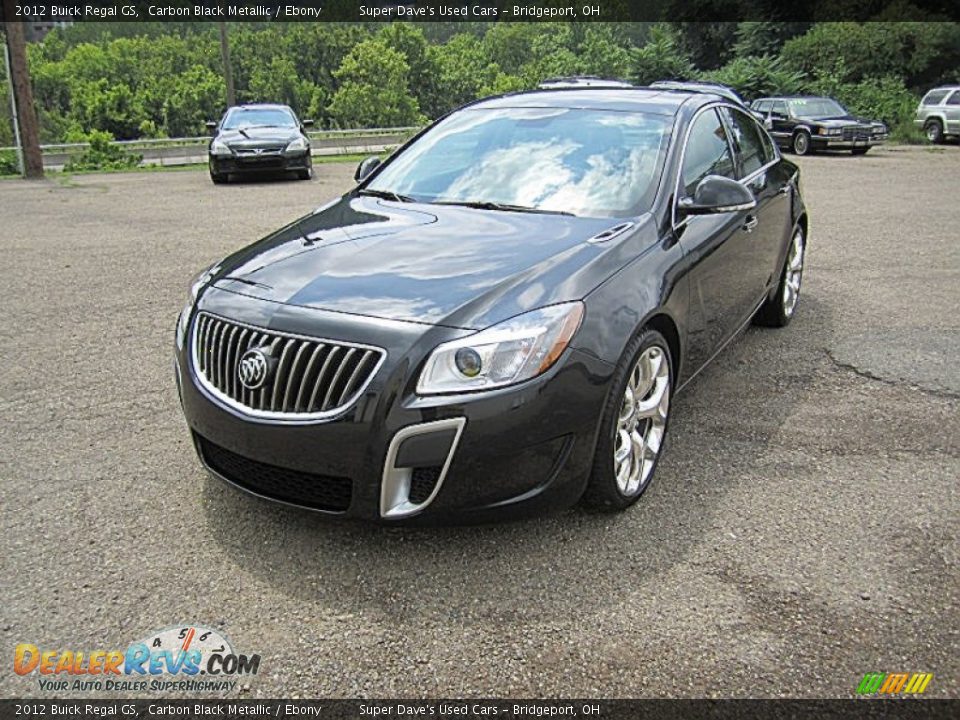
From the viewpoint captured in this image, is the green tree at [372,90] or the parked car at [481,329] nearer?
the parked car at [481,329]

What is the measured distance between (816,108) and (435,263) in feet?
74.5

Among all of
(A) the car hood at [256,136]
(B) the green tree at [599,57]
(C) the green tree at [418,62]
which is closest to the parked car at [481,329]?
(A) the car hood at [256,136]

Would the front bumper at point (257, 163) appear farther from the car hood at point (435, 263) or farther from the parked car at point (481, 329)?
the car hood at point (435, 263)

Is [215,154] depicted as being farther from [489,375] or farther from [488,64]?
[488,64]

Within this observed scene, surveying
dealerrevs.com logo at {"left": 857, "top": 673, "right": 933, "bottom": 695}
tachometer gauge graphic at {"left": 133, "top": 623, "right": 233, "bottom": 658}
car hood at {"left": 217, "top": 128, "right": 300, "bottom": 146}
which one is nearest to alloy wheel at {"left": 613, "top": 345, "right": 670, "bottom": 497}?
dealerrevs.com logo at {"left": 857, "top": 673, "right": 933, "bottom": 695}

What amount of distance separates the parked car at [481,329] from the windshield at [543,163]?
0.01 metres

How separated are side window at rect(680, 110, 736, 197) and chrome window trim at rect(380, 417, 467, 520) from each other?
1895 mm

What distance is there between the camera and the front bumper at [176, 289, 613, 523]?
287 cm

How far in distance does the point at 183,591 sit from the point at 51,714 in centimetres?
58

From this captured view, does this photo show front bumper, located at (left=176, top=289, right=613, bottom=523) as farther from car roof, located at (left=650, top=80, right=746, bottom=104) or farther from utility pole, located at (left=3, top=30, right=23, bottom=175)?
utility pole, located at (left=3, top=30, right=23, bottom=175)

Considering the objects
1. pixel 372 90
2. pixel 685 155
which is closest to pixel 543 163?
pixel 685 155

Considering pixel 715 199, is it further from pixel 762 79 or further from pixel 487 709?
pixel 762 79

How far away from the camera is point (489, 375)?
9.59ft

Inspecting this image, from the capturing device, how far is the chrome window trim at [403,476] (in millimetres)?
2857
